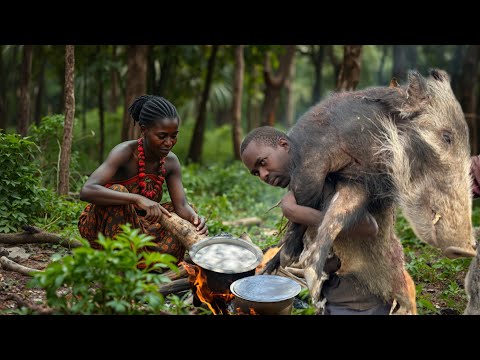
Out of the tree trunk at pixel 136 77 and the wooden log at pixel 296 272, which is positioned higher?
the tree trunk at pixel 136 77

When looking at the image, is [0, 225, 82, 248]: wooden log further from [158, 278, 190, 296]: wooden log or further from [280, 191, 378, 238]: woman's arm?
[280, 191, 378, 238]: woman's arm

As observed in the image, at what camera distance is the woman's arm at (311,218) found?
4305 mm

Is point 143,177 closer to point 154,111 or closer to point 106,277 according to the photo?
point 154,111

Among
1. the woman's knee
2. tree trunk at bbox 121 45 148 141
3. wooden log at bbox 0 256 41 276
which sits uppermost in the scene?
tree trunk at bbox 121 45 148 141

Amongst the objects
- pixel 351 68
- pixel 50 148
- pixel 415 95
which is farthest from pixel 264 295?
pixel 351 68

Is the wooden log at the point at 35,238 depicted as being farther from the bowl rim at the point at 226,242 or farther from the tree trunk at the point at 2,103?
the tree trunk at the point at 2,103

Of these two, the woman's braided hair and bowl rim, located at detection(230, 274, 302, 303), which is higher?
the woman's braided hair

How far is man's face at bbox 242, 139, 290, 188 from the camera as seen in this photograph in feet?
14.9

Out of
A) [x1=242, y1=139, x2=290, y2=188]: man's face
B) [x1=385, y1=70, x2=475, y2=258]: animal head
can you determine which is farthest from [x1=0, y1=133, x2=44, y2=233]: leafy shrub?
[x1=385, y1=70, x2=475, y2=258]: animal head

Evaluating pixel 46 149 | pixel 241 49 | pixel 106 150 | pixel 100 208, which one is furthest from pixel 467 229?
pixel 106 150

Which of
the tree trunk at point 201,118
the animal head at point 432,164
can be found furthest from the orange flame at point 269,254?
the tree trunk at point 201,118

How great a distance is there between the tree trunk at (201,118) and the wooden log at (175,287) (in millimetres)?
8416

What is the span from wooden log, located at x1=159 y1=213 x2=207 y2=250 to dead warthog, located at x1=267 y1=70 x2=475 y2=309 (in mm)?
978

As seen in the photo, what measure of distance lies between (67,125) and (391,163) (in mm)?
4323
